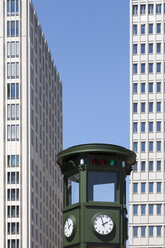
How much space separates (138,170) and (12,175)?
23.1m

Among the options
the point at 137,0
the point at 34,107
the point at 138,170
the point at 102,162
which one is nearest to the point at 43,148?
the point at 34,107

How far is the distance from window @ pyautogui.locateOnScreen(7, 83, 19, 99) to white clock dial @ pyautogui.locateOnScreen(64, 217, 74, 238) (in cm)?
8986

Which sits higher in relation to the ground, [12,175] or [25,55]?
[25,55]

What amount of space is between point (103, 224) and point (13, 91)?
91475 millimetres

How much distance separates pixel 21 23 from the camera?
12125cm

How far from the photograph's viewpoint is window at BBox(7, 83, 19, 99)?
119 m

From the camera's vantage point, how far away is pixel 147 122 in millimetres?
125375

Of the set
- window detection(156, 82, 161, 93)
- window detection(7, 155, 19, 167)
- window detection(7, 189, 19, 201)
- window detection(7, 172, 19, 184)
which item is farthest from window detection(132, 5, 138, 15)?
window detection(7, 189, 19, 201)

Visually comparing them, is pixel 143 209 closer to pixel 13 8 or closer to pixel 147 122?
pixel 147 122

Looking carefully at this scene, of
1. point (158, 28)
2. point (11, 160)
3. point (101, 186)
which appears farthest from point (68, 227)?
point (158, 28)

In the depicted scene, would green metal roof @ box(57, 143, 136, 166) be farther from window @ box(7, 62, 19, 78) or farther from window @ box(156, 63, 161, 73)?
window @ box(156, 63, 161, 73)

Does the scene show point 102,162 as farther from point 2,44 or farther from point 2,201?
point 2,44

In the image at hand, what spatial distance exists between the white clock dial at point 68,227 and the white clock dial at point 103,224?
1103 millimetres

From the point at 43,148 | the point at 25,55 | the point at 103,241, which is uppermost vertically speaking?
the point at 25,55
